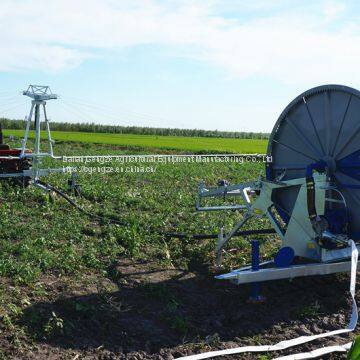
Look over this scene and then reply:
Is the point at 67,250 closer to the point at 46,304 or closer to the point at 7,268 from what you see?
the point at 7,268

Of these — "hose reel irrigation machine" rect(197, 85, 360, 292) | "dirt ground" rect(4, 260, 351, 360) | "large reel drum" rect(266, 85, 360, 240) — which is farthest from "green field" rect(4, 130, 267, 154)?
"dirt ground" rect(4, 260, 351, 360)

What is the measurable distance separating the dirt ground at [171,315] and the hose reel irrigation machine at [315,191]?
1.48ft

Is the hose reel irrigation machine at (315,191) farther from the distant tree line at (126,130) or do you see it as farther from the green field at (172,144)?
the distant tree line at (126,130)

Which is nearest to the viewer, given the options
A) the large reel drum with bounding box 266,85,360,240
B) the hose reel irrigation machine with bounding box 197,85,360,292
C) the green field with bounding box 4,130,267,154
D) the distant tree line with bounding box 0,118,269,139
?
the hose reel irrigation machine with bounding box 197,85,360,292

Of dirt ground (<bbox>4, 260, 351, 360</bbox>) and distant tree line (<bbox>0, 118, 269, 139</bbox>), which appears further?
distant tree line (<bbox>0, 118, 269, 139</bbox>)

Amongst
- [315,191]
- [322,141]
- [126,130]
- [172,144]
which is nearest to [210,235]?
[322,141]

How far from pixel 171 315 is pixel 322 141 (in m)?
3.25

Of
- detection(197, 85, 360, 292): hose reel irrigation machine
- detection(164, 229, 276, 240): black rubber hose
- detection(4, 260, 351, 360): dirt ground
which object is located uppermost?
detection(197, 85, 360, 292): hose reel irrigation machine

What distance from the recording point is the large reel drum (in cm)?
756

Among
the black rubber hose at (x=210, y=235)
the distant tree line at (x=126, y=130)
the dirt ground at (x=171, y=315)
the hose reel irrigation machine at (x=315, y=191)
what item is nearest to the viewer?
the dirt ground at (x=171, y=315)

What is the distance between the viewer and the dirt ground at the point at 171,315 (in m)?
5.88

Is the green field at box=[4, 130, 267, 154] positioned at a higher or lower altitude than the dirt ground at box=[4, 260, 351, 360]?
higher

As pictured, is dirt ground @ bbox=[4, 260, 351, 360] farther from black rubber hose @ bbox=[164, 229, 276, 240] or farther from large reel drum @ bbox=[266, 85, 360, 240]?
black rubber hose @ bbox=[164, 229, 276, 240]

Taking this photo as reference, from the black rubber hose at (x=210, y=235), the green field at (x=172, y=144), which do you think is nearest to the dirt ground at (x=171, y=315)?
the black rubber hose at (x=210, y=235)
